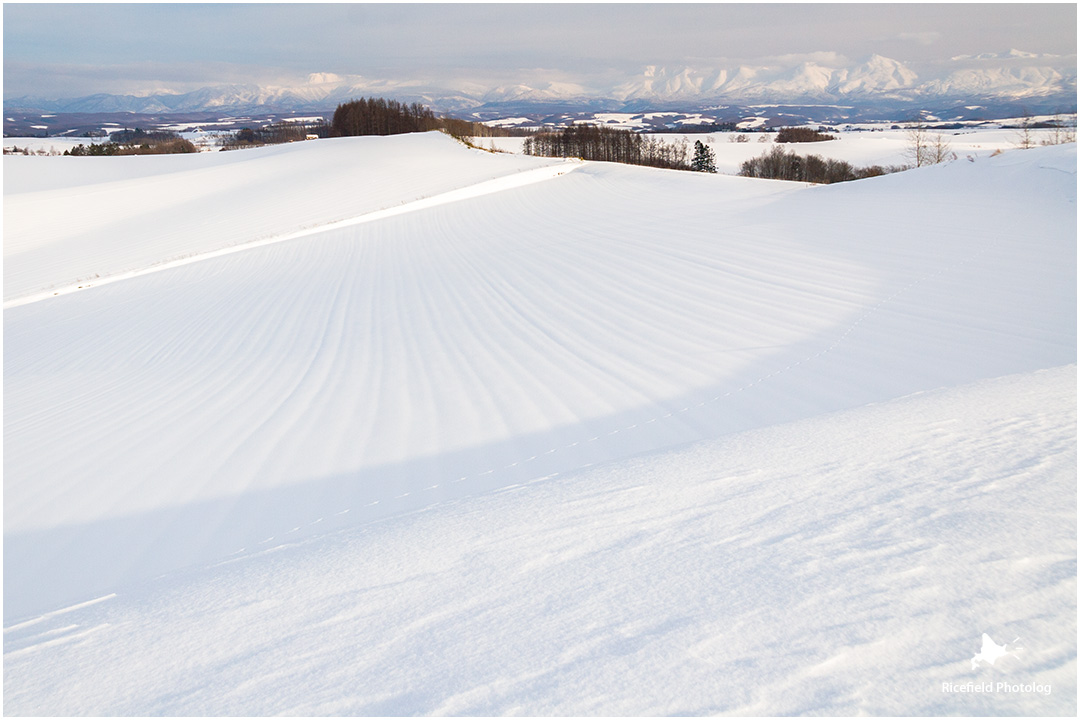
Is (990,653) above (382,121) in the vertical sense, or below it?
below

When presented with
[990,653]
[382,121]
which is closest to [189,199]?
[990,653]

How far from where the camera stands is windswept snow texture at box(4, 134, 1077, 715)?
1.66m

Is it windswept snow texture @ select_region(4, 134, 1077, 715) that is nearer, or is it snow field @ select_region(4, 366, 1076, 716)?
snow field @ select_region(4, 366, 1076, 716)

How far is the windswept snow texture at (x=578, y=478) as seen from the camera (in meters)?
1.66

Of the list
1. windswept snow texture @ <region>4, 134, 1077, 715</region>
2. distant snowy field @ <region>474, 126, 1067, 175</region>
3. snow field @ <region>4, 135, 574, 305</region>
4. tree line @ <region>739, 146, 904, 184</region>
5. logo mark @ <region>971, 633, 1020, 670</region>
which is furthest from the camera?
distant snowy field @ <region>474, 126, 1067, 175</region>

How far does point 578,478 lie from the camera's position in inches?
132

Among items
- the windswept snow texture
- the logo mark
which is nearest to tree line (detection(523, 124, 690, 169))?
the windswept snow texture

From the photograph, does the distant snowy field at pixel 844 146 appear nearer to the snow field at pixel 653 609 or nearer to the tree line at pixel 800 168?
the tree line at pixel 800 168

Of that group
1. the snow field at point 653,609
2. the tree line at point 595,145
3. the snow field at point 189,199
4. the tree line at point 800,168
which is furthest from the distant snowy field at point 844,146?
the snow field at point 653,609

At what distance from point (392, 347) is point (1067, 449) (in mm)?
5780

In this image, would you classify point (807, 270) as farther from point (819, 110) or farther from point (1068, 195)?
point (819, 110)

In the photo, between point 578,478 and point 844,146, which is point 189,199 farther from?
point 844,146

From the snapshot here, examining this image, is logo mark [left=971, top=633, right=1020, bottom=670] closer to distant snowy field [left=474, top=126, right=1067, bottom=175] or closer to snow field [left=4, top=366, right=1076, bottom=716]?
snow field [left=4, top=366, right=1076, bottom=716]

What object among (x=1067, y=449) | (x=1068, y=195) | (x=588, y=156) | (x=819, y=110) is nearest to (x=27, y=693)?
(x=1067, y=449)
